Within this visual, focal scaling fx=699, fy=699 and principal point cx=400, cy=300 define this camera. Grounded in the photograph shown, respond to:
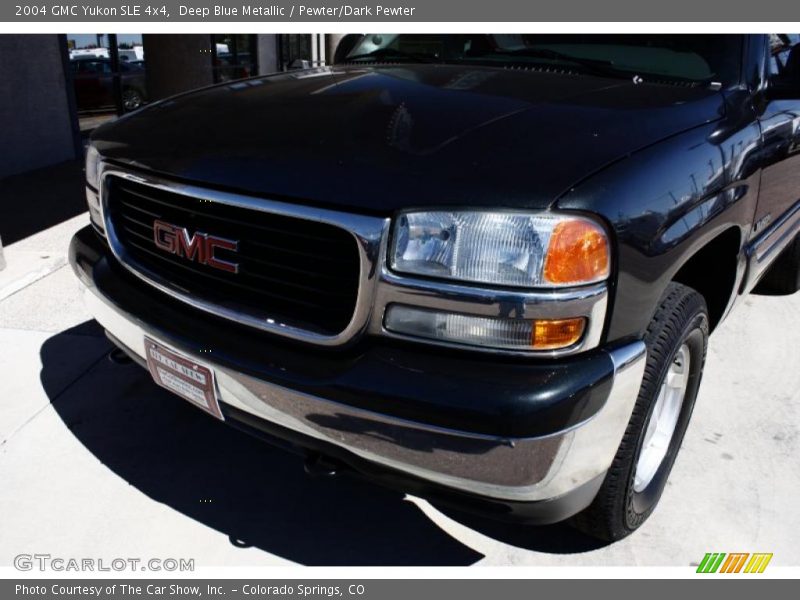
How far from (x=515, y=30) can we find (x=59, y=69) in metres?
6.19

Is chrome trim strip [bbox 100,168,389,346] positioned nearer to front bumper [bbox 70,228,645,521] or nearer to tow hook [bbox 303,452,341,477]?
front bumper [bbox 70,228,645,521]

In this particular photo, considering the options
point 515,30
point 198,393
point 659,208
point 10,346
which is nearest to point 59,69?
point 10,346

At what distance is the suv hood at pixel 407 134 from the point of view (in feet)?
5.55

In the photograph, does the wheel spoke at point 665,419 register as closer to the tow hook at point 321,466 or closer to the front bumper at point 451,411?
the front bumper at point 451,411

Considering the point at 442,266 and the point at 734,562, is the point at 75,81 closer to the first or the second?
the point at 442,266

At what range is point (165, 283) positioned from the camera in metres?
2.16


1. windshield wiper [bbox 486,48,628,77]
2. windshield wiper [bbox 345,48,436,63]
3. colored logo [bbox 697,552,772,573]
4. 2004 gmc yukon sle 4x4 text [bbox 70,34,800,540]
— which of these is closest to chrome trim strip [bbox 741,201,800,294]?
2004 gmc yukon sle 4x4 text [bbox 70,34,800,540]

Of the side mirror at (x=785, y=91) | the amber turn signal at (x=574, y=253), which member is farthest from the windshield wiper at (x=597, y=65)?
the amber turn signal at (x=574, y=253)

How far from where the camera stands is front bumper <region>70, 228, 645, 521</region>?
5.18 ft

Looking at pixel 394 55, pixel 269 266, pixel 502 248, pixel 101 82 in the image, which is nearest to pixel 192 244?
pixel 269 266

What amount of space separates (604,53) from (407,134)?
1.28 meters

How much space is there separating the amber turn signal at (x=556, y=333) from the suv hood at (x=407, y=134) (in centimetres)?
28

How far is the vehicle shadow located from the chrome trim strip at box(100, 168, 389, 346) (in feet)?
2.59

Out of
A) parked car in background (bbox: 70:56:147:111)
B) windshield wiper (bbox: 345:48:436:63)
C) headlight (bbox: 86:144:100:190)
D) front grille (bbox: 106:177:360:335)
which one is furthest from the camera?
parked car in background (bbox: 70:56:147:111)
